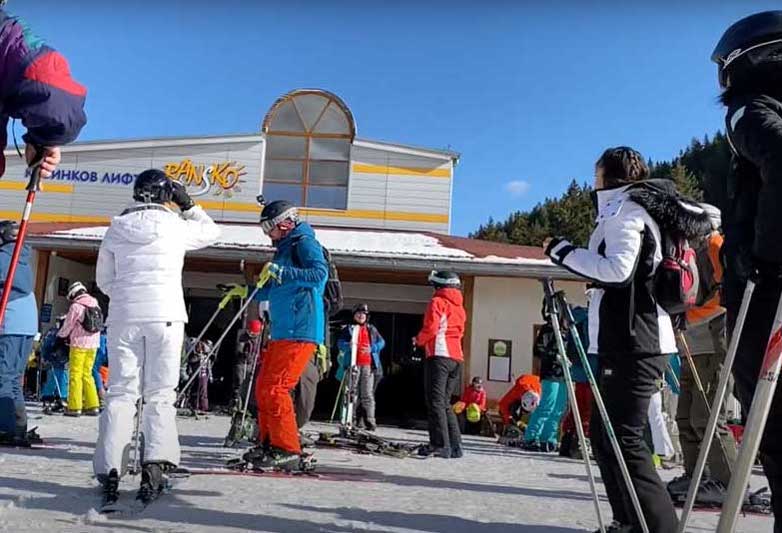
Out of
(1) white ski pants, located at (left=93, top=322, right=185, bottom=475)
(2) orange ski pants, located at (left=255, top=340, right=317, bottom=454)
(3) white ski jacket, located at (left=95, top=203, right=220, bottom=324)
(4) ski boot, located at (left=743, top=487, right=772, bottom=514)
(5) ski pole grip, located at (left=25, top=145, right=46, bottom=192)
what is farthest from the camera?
(2) orange ski pants, located at (left=255, top=340, right=317, bottom=454)

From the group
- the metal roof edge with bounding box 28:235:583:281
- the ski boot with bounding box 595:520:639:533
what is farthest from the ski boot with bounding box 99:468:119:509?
the metal roof edge with bounding box 28:235:583:281

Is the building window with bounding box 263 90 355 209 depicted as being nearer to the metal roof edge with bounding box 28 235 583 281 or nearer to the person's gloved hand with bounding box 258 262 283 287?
the metal roof edge with bounding box 28 235 583 281

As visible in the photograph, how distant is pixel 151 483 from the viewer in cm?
354

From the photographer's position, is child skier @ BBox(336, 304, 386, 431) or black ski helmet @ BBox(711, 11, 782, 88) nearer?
black ski helmet @ BBox(711, 11, 782, 88)

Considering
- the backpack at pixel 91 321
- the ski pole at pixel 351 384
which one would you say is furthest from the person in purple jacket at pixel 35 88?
the ski pole at pixel 351 384

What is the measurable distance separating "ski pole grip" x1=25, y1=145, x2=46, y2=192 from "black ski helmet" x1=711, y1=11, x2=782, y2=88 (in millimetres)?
2434

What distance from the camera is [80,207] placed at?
655 inches

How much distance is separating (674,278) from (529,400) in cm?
770

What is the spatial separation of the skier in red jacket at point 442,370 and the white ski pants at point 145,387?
10.7ft

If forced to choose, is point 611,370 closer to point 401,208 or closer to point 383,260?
point 383,260

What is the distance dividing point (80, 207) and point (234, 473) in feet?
46.1

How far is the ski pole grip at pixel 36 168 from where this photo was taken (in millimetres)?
2387

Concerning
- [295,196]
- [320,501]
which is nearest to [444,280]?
[320,501]

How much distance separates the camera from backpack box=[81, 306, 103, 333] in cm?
863
